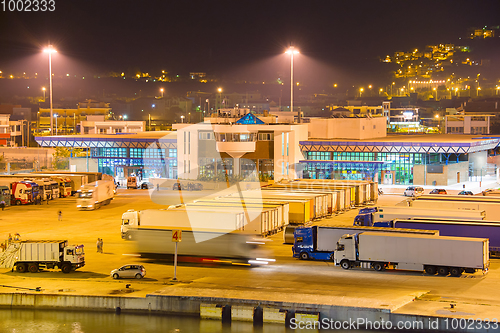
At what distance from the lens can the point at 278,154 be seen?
55.9m

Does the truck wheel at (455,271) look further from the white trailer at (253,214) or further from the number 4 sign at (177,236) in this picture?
the number 4 sign at (177,236)

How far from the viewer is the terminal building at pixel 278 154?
55344 millimetres

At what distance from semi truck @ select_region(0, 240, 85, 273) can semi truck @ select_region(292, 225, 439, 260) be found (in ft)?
30.1

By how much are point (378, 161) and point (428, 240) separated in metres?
36.1

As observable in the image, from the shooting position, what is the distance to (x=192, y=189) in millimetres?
53781

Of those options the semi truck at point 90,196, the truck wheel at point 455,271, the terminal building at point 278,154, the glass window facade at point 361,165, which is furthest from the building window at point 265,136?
the truck wheel at point 455,271

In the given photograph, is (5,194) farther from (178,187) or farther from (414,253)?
(414,253)

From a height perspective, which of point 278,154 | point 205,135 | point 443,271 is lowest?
point 443,271

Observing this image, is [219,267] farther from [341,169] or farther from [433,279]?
[341,169]

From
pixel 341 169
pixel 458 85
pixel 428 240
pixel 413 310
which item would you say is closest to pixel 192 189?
pixel 341 169

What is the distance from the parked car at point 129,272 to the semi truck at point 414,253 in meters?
7.81

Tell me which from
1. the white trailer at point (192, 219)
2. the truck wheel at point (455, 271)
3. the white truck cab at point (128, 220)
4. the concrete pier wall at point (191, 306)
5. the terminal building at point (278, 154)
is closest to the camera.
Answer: the concrete pier wall at point (191, 306)

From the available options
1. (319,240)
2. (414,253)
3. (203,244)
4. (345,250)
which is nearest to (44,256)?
(203,244)

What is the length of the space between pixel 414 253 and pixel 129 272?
35.7 feet
